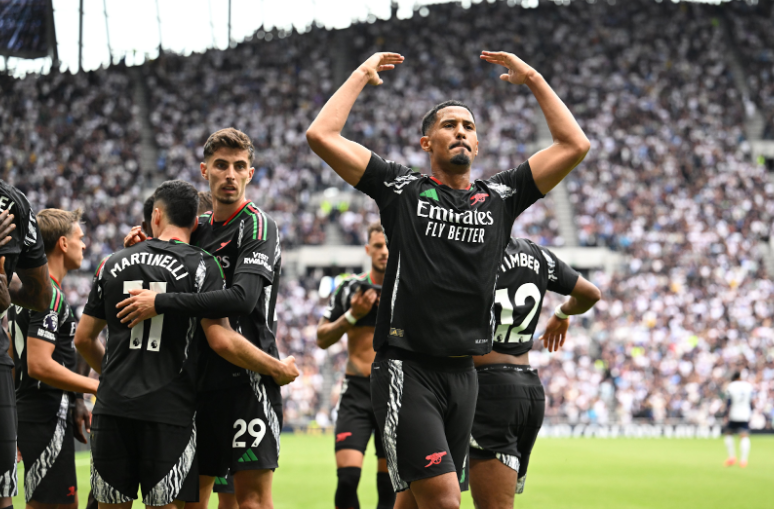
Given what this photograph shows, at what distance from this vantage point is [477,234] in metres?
4.44

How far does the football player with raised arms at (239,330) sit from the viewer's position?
480 cm

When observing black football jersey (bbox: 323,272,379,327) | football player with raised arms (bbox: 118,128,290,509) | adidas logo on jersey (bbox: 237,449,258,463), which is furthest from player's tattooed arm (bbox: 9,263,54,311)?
black football jersey (bbox: 323,272,379,327)

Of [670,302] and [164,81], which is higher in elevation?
[164,81]

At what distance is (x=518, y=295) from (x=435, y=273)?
1.58 metres

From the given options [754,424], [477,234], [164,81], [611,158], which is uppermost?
[164,81]

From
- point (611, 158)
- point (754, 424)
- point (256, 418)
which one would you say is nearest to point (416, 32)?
point (611, 158)

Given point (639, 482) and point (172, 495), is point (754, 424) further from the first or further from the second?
point (172, 495)

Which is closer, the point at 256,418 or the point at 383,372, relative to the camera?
the point at 383,372

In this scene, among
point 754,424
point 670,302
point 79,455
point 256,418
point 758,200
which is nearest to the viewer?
point 256,418

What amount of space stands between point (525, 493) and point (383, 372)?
831cm

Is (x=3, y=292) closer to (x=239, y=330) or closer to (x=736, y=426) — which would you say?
(x=239, y=330)

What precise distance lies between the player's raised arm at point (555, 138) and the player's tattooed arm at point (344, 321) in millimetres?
2141

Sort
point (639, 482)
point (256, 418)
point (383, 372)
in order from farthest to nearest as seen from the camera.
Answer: point (639, 482) < point (256, 418) < point (383, 372)

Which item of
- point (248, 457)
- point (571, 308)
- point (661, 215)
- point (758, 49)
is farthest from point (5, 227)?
point (758, 49)
